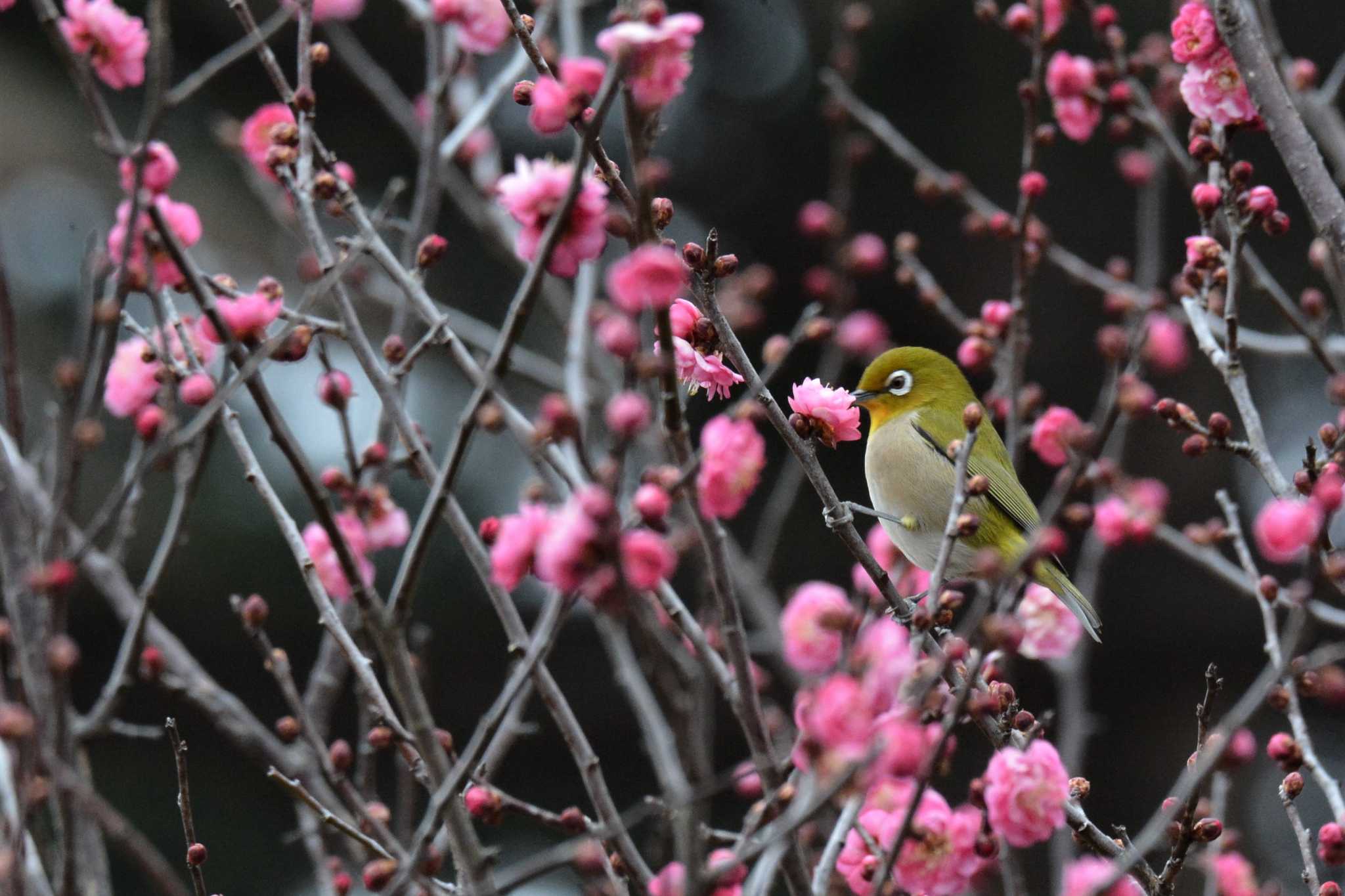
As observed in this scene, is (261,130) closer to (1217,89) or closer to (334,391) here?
(334,391)

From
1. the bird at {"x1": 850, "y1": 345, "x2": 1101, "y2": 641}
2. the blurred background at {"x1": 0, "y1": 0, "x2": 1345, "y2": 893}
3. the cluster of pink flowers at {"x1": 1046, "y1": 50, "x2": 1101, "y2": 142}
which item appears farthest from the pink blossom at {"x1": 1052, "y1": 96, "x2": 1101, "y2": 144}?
the blurred background at {"x1": 0, "y1": 0, "x2": 1345, "y2": 893}

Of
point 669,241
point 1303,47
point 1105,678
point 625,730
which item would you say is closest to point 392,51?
point 625,730

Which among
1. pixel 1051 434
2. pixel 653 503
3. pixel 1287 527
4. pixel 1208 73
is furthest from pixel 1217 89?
pixel 653 503

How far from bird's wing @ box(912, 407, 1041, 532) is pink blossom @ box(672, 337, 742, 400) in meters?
1.73

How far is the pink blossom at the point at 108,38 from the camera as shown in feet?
6.98

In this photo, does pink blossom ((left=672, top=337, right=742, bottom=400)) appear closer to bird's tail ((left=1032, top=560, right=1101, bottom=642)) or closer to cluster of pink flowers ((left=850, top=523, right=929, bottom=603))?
cluster of pink flowers ((left=850, top=523, right=929, bottom=603))

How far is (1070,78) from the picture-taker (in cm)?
322

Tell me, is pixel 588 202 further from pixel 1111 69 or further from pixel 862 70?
pixel 862 70

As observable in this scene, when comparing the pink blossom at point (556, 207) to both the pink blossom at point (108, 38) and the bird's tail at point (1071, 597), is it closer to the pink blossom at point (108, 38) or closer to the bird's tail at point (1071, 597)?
the pink blossom at point (108, 38)

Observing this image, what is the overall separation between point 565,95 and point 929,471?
237cm

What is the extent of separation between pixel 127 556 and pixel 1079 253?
5.16 metres

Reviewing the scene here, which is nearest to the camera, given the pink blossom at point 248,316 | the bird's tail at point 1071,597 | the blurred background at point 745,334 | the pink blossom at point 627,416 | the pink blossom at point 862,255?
the pink blossom at point 627,416

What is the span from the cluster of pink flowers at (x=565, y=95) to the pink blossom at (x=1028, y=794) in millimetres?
915

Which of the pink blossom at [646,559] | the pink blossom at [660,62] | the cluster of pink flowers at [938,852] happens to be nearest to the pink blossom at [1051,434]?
the cluster of pink flowers at [938,852]
